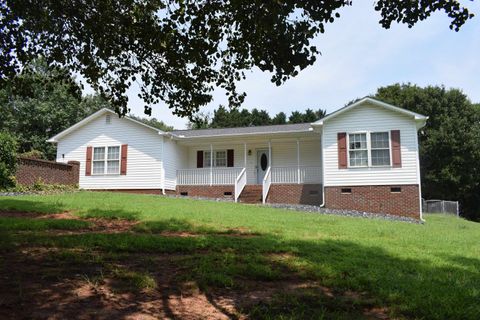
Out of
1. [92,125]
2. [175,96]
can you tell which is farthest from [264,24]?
[92,125]

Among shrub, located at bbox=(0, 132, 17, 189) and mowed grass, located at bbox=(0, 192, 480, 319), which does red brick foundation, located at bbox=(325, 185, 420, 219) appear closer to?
mowed grass, located at bbox=(0, 192, 480, 319)

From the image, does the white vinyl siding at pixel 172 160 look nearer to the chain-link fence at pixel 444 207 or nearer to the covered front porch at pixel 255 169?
the covered front porch at pixel 255 169

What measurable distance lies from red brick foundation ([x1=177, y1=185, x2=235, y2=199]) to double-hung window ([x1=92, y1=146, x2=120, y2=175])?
3.66 metres

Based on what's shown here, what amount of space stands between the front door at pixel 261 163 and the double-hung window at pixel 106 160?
7426mm

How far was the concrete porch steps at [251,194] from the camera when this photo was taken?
21.2m

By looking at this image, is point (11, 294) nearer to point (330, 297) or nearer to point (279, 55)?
point (330, 297)

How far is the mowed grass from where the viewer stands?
457 cm

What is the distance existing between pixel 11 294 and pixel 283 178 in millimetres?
17517

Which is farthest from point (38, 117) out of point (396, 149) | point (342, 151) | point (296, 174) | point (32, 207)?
point (396, 149)

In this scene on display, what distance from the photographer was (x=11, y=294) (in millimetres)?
4293

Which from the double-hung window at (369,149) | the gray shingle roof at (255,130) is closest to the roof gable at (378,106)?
the double-hung window at (369,149)

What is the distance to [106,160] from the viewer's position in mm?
23531

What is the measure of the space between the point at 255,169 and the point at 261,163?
1.48ft

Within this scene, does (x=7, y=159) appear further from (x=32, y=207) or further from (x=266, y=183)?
(x=266, y=183)
